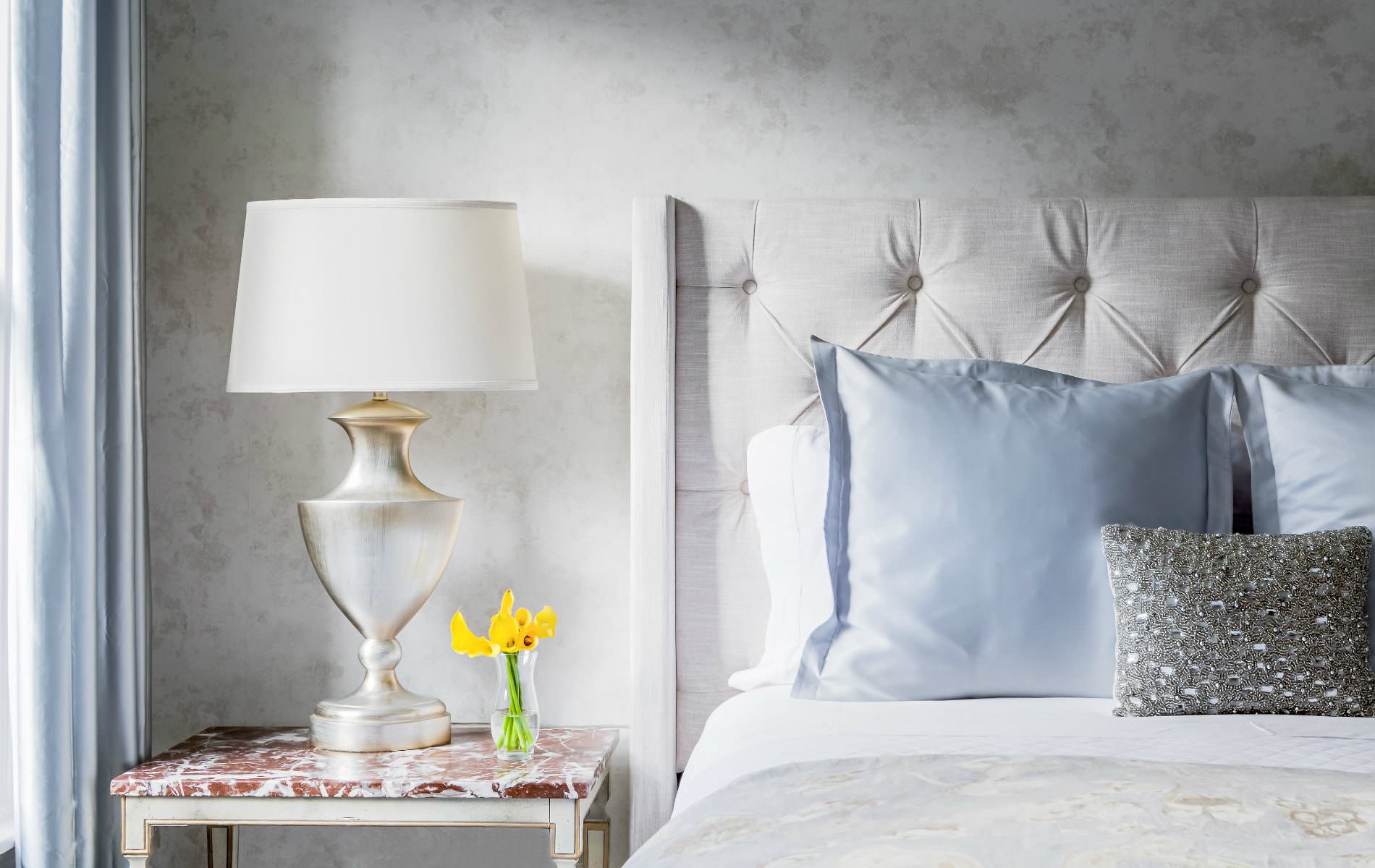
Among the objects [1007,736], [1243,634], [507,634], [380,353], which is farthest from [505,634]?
[1243,634]

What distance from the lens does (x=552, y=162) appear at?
2113 mm

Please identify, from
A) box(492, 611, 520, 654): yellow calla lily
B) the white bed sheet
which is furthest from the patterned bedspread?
box(492, 611, 520, 654): yellow calla lily

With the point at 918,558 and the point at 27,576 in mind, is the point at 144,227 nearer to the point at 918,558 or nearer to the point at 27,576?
the point at 27,576

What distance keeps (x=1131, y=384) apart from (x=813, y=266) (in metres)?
0.53

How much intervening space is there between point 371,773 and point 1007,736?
0.91 meters

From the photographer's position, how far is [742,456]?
6.31 ft

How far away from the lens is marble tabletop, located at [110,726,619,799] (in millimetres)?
1658

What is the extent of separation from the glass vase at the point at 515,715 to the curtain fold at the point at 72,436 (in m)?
0.60

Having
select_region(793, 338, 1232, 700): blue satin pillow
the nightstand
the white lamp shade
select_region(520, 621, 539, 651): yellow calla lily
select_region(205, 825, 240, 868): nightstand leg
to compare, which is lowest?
select_region(205, 825, 240, 868): nightstand leg

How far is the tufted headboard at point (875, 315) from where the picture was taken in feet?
6.23

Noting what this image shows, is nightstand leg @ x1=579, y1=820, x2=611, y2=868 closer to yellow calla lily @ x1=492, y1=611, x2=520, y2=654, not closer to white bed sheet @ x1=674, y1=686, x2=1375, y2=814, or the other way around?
yellow calla lily @ x1=492, y1=611, x2=520, y2=654

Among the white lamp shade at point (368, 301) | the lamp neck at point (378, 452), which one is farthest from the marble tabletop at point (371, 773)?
the white lamp shade at point (368, 301)

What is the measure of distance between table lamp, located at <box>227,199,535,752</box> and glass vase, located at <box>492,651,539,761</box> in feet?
0.42

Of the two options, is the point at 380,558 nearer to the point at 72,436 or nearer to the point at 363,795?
the point at 363,795
